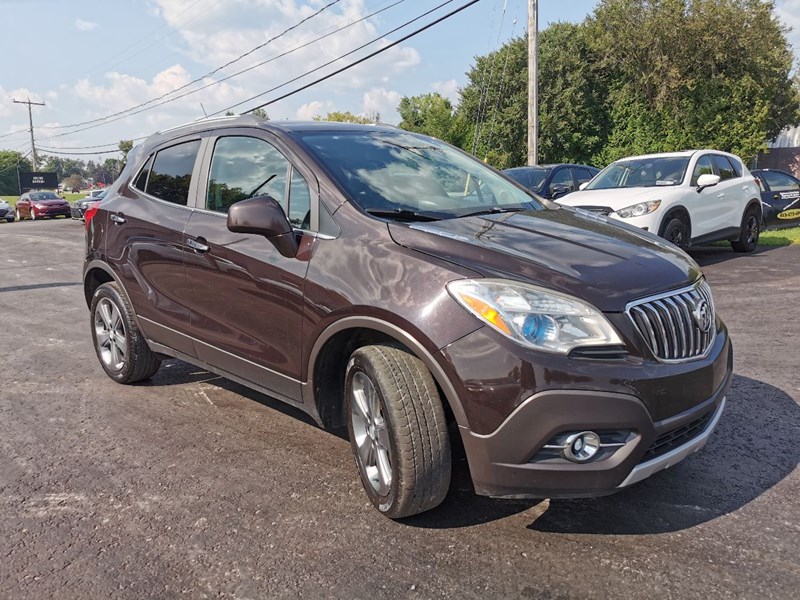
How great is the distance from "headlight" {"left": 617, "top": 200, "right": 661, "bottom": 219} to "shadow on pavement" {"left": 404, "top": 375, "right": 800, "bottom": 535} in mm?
5856

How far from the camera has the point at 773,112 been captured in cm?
3734

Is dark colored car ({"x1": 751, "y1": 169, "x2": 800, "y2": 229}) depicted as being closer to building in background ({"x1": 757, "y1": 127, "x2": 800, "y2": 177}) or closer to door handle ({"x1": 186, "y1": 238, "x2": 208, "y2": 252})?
door handle ({"x1": 186, "y1": 238, "x2": 208, "y2": 252})

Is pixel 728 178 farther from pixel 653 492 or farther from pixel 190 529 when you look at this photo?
pixel 190 529

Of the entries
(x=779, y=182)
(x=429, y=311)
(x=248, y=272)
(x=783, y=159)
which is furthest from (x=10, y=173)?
(x=429, y=311)

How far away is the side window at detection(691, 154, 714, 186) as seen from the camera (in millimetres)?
10263

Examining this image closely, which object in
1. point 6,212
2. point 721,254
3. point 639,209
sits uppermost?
point 639,209

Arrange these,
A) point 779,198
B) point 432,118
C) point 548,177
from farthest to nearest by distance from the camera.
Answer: point 432,118 → point 779,198 → point 548,177

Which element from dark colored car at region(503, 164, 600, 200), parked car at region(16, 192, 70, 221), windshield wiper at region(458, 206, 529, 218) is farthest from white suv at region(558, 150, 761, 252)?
parked car at region(16, 192, 70, 221)

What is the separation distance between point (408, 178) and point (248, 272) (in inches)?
38.8

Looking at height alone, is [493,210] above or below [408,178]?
below

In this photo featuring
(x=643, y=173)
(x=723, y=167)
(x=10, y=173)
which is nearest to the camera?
(x=643, y=173)

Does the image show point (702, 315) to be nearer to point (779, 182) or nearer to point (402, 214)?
point (402, 214)

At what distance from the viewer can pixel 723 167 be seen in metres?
11.2

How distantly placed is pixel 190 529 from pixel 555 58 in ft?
118
